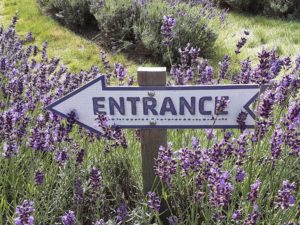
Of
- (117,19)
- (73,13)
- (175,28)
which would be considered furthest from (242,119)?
(73,13)

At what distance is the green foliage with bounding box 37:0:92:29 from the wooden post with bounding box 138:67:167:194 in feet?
14.6

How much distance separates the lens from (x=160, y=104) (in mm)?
2338

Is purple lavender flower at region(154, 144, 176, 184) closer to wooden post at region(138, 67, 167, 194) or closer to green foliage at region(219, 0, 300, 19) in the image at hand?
wooden post at region(138, 67, 167, 194)

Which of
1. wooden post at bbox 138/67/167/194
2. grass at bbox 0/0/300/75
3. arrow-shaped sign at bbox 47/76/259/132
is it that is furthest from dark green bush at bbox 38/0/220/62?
arrow-shaped sign at bbox 47/76/259/132

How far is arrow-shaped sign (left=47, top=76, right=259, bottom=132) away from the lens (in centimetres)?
227

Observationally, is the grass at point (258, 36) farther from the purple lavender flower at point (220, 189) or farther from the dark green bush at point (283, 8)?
the purple lavender flower at point (220, 189)

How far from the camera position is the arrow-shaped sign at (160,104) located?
2.27 m

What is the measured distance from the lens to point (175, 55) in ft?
18.7

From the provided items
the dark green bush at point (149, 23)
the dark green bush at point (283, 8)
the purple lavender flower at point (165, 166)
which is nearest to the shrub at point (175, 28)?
the dark green bush at point (149, 23)

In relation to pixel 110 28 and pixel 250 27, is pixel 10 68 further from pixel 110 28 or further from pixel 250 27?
pixel 250 27

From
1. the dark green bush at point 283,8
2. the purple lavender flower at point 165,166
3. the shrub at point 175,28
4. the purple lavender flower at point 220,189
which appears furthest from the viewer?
the dark green bush at point 283,8

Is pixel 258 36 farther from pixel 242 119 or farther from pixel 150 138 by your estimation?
pixel 242 119

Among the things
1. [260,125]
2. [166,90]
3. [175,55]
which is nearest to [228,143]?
[260,125]

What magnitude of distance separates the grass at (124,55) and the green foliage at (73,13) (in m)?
0.13
